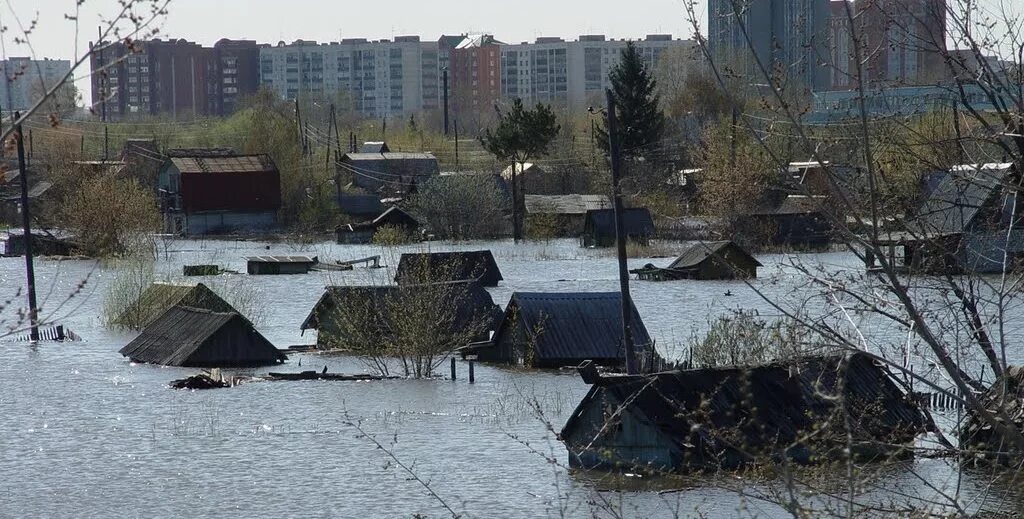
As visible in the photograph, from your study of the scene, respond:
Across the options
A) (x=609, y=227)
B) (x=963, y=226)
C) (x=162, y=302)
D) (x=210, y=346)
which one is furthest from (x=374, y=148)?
(x=963, y=226)

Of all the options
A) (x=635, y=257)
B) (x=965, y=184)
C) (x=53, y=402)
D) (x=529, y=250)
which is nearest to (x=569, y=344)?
(x=53, y=402)

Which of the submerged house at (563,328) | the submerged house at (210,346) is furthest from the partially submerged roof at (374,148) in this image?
the submerged house at (563,328)

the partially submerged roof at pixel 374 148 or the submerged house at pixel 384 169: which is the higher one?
the partially submerged roof at pixel 374 148

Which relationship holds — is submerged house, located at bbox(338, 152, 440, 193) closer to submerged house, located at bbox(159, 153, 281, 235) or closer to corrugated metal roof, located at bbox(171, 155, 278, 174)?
corrugated metal roof, located at bbox(171, 155, 278, 174)

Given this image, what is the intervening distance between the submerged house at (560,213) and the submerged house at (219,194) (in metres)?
13.2

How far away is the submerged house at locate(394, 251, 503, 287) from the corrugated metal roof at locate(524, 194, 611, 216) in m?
24.1

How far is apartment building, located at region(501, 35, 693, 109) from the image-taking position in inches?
7101

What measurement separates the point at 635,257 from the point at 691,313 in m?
19.3

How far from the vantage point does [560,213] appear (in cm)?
6675

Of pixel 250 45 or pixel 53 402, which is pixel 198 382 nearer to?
pixel 53 402

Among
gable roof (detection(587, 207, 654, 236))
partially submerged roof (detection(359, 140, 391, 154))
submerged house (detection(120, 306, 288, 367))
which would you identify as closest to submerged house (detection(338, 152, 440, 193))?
partially submerged roof (detection(359, 140, 391, 154))

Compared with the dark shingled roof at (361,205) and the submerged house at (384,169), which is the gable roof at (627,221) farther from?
the submerged house at (384,169)

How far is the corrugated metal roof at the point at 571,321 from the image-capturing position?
2611cm

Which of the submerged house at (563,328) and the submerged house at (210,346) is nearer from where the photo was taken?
the submerged house at (563,328)
